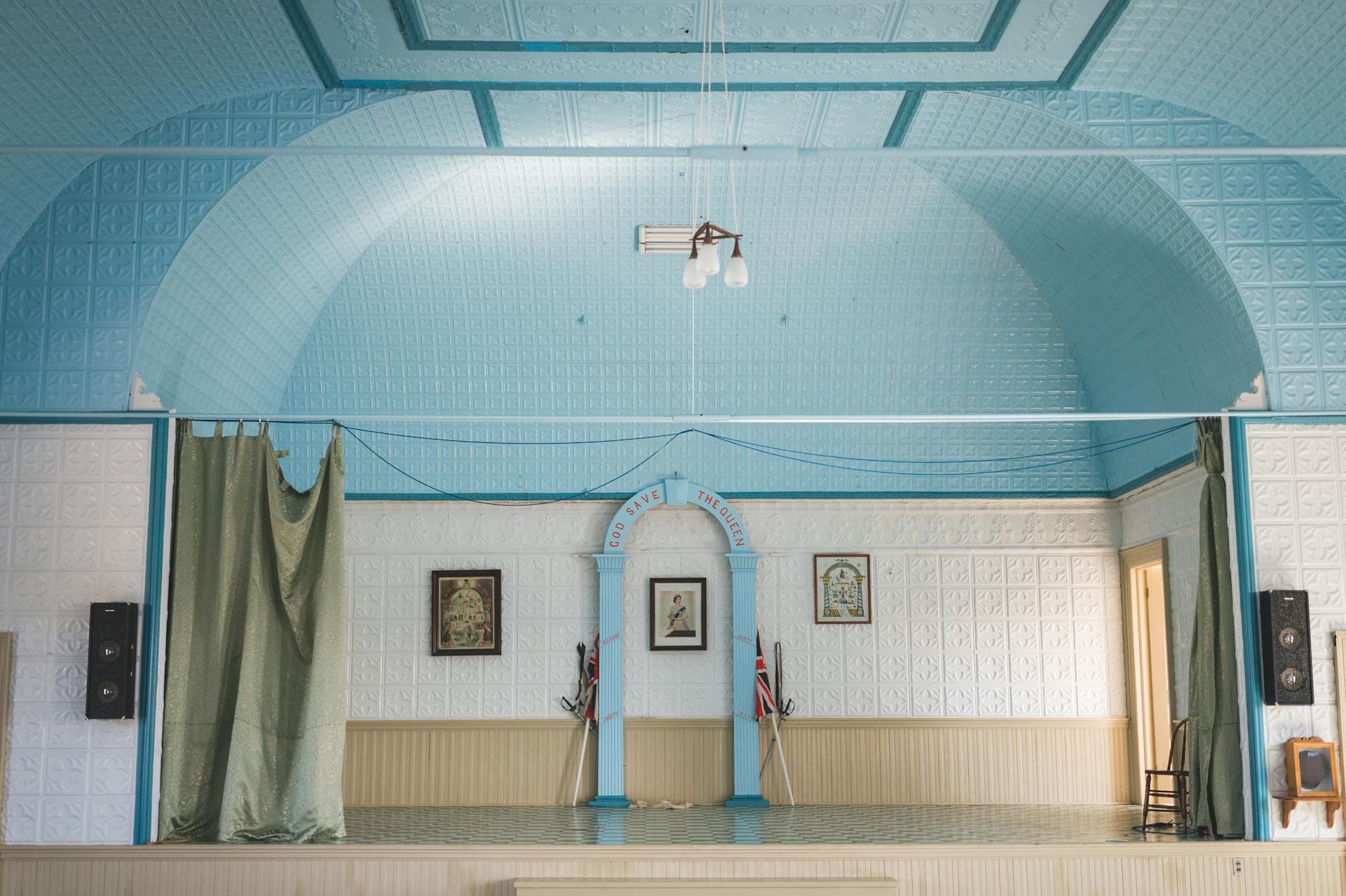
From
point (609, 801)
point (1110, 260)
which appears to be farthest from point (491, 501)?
point (1110, 260)

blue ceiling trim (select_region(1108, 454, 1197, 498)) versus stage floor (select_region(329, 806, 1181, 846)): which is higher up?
blue ceiling trim (select_region(1108, 454, 1197, 498))

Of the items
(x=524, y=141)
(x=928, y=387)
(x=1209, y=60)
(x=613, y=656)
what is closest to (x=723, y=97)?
(x=524, y=141)

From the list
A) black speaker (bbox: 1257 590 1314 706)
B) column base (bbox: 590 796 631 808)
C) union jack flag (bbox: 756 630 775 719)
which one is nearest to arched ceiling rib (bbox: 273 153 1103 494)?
union jack flag (bbox: 756 630 775 719)

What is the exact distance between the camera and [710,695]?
1297 cm

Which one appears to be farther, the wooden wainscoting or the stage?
the wooden wainscoting

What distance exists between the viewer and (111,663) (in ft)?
31.0

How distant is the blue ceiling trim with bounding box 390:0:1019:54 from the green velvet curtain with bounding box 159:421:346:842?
134 inches

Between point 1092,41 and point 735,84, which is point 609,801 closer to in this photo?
point 735,84

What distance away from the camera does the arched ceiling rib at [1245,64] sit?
8398 mm

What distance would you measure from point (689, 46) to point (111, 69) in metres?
3.95

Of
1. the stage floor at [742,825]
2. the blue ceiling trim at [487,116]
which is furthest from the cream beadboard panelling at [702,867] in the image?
the blue ceiling trim at [487,116]

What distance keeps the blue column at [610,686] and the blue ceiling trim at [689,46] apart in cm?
556

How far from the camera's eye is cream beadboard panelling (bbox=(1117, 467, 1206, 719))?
11.2 meters

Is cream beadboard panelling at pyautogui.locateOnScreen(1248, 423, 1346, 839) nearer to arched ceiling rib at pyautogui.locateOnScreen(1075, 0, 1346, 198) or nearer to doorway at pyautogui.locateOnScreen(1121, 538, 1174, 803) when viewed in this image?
arched ceiling rib at pyautogui.locateOnScreen(1075, 0, 1346, 198)
